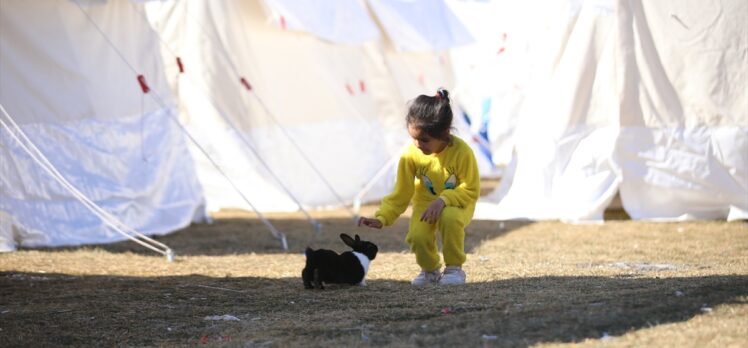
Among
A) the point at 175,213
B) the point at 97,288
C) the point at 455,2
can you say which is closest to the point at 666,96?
the point at 175,213

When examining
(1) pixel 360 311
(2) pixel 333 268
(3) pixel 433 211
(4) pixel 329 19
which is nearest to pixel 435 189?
(3) pixel 433 211

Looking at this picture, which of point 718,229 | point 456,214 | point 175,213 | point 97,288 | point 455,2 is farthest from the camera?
point 455,2

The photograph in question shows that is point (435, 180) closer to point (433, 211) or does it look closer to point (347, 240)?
point (433, 211)

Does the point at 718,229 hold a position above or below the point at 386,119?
below

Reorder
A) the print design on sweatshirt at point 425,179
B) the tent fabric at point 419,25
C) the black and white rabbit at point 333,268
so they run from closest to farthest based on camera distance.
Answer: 1. the black and white rabbit at point 333,268
2. the print design on sweatshirt at point 425,179
3. the tent fabric at point 419,25

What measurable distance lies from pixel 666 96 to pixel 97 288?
5.31 m

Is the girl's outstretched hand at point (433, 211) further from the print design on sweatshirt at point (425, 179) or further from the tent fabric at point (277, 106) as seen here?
the tent fabric at point (277, 106)

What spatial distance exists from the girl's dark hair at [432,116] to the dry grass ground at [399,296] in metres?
0.73

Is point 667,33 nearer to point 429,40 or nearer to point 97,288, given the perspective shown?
point 429,40

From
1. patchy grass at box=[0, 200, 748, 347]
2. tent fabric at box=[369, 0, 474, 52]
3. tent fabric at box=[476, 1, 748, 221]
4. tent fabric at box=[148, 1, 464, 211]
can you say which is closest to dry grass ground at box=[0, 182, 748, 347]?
patchy grass at box=[0, 200, 748, 347]

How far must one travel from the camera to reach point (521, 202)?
31.0ft

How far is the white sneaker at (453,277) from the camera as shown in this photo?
5043 millimetres

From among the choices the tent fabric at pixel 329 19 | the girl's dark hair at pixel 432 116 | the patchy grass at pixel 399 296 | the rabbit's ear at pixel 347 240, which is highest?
the tent fabric at pixel 329 19

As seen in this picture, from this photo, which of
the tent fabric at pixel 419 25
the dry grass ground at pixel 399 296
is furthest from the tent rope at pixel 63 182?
the tent fabric at pixel 419 25
